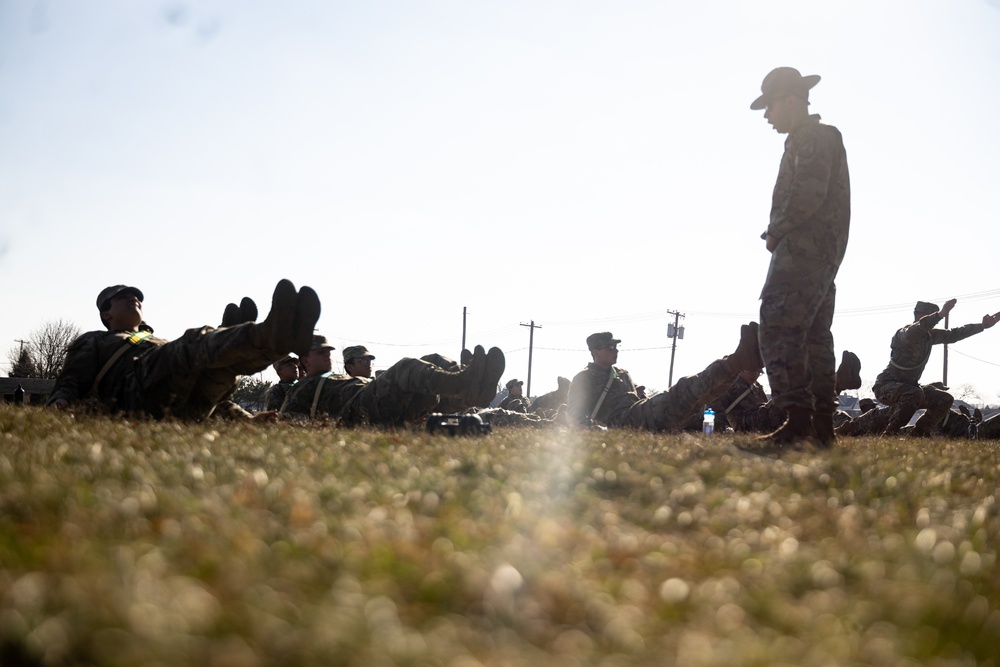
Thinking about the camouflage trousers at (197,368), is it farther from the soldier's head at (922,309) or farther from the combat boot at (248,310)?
the soldier's head at (922,309)

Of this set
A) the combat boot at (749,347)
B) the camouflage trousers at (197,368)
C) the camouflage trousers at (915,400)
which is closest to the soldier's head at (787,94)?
the combat boot at (749,347)

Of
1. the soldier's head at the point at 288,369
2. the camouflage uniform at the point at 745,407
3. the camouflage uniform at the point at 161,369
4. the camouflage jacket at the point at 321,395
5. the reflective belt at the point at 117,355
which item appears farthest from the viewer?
the soldier's head at the point at 288,369

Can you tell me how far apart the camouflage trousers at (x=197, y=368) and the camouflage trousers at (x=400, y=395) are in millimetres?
1646

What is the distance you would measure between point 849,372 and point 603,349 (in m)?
3.27

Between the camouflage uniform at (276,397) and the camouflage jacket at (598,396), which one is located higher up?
the camouflage jacket at (598,396)

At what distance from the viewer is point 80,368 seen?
752 cm

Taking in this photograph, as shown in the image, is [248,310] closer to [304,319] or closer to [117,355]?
[304,319]

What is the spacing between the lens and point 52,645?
4.17 feet

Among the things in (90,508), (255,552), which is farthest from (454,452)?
(255,552)

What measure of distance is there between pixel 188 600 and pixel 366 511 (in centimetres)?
111

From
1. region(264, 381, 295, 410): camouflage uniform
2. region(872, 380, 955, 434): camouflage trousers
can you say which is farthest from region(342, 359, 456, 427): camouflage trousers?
region(872, 380, 955, 434): camouflage trousers

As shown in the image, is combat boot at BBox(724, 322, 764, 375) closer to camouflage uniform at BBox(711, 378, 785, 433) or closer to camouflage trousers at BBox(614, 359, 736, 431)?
camouflage trousers at BBox(614, 359, 736, 431)

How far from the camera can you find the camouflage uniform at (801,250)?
6.34 m

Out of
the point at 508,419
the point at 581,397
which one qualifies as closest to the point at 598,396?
the point at 581,397
